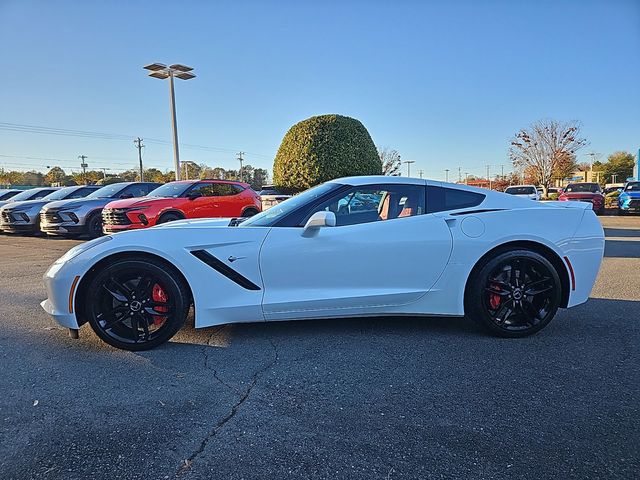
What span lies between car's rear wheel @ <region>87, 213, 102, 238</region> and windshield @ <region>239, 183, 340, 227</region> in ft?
30.9

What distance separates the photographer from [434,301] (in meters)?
3.58

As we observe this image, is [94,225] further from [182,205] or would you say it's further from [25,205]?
[25,205]

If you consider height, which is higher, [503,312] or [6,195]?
[6,195]

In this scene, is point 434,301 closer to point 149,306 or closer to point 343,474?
point 343,474

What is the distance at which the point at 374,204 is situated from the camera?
12.1 ft

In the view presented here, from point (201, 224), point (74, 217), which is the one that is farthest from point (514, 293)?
point (74, 217)

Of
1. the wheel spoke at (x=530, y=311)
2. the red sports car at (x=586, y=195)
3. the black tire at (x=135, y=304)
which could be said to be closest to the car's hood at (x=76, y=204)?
the black tire at (x=135, y=304)

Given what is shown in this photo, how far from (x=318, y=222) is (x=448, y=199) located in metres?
1.18

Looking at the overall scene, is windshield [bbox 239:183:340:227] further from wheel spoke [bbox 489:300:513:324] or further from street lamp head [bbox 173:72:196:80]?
street lamp head [bbox 173:72:196:80]

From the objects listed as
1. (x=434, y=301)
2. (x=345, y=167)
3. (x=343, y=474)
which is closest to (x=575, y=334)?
(x=434, y=301)

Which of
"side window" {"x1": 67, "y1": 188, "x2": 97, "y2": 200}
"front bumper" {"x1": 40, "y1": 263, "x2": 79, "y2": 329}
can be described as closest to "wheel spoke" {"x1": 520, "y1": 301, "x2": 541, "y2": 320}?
"front bumper" {"x1": 40, "y1": 263, "x2": 79, "y2": 329}

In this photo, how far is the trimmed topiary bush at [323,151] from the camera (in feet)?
50.3

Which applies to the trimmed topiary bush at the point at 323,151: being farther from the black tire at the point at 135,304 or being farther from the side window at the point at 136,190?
the black tire at the point at 135,304

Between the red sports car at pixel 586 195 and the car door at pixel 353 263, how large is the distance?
17.1m
